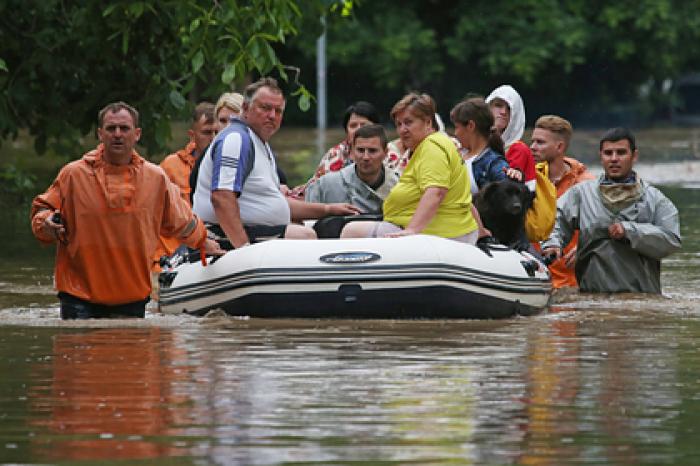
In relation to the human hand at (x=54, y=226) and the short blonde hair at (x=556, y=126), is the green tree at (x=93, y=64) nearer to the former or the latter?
the short blonde hair at (x=556, y=126)

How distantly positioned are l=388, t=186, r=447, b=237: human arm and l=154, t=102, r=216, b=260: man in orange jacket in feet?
9.70

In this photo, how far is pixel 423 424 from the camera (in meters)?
8.77

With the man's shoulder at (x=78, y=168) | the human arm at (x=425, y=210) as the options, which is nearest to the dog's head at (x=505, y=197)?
the human arm at (x=425, y=210)

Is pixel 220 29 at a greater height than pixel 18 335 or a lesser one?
greater

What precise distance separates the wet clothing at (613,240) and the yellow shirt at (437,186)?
138cm

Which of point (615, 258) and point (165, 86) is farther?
point (165, 86)

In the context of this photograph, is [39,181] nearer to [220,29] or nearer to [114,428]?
[220,29]

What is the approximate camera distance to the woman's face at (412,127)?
518 inches

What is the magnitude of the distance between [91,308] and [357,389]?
2973mm

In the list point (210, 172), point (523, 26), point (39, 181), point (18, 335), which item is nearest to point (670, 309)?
point (210, 172)

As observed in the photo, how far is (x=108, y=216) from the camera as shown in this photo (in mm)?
12188

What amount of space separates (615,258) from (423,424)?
20.3 feet

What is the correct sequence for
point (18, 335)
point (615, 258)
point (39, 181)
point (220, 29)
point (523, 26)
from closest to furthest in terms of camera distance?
point (18, 335)
point (615, 258)
point (220, 29)
point (39, 181)
point (523, 26)

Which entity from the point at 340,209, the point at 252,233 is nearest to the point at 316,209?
the point at 340,209
